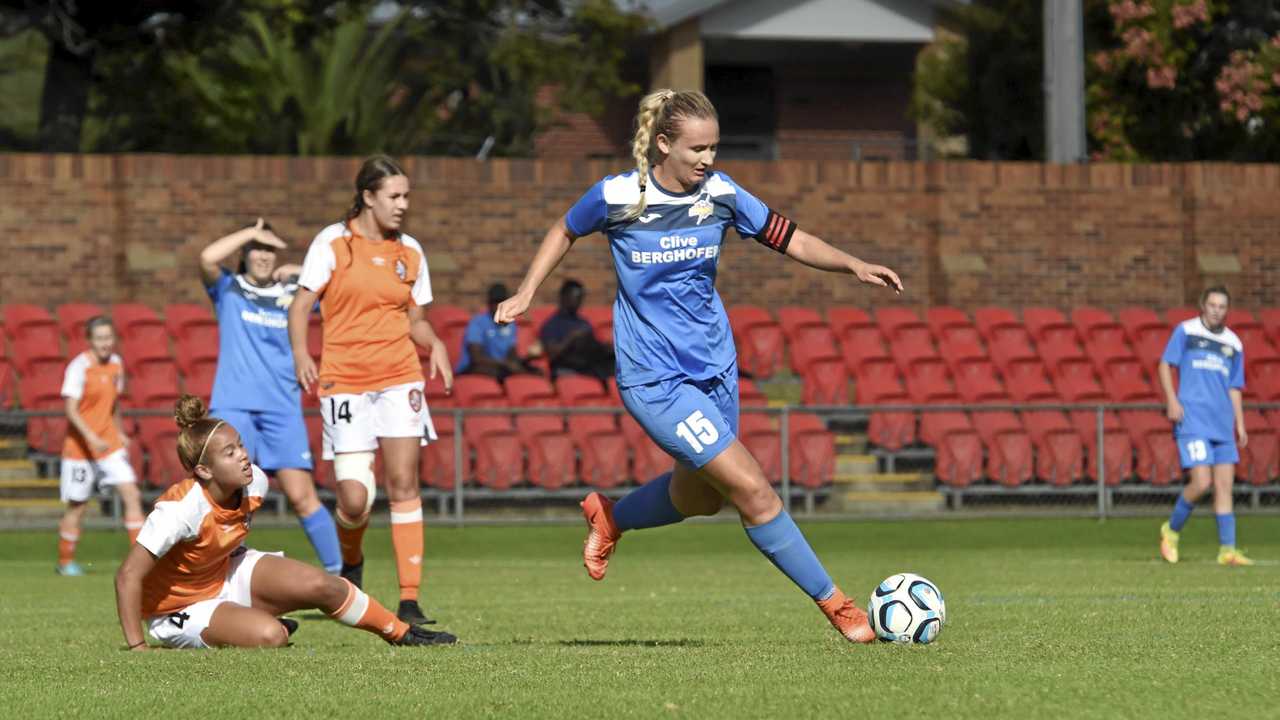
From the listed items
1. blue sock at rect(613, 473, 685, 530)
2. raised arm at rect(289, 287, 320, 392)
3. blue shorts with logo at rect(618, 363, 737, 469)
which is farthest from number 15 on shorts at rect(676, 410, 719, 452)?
raised arm at rect(289, 287, 320, 392)

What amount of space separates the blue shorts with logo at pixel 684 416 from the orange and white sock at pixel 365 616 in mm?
1389

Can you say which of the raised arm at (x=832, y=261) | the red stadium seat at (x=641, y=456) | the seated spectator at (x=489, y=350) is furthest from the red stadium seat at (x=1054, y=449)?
the raised arm at (x=832, y=261)

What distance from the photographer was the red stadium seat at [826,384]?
20219 mm

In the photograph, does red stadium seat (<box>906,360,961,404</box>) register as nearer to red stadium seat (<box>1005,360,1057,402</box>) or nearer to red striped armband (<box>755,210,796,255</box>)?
red stadium seat (<box>1005,360,1057,402</box>)

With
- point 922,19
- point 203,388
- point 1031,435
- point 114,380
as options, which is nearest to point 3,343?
point 203,388

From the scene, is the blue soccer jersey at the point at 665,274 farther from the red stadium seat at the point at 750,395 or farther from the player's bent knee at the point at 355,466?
the red stadium seat at the point at 750,395

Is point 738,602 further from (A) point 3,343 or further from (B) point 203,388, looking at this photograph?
(A) point 3,343

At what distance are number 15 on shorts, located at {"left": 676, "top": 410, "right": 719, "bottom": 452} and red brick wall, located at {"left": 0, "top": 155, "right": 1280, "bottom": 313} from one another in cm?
1554

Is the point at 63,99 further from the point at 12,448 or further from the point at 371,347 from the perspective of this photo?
the point at 371,347

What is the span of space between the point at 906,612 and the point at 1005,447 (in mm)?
11616

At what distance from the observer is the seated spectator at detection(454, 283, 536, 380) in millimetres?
19391

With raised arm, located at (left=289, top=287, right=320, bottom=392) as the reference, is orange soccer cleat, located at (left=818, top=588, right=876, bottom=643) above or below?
below

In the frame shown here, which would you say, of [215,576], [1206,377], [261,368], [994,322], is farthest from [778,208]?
[215,576]

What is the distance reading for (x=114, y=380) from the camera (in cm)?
1505
